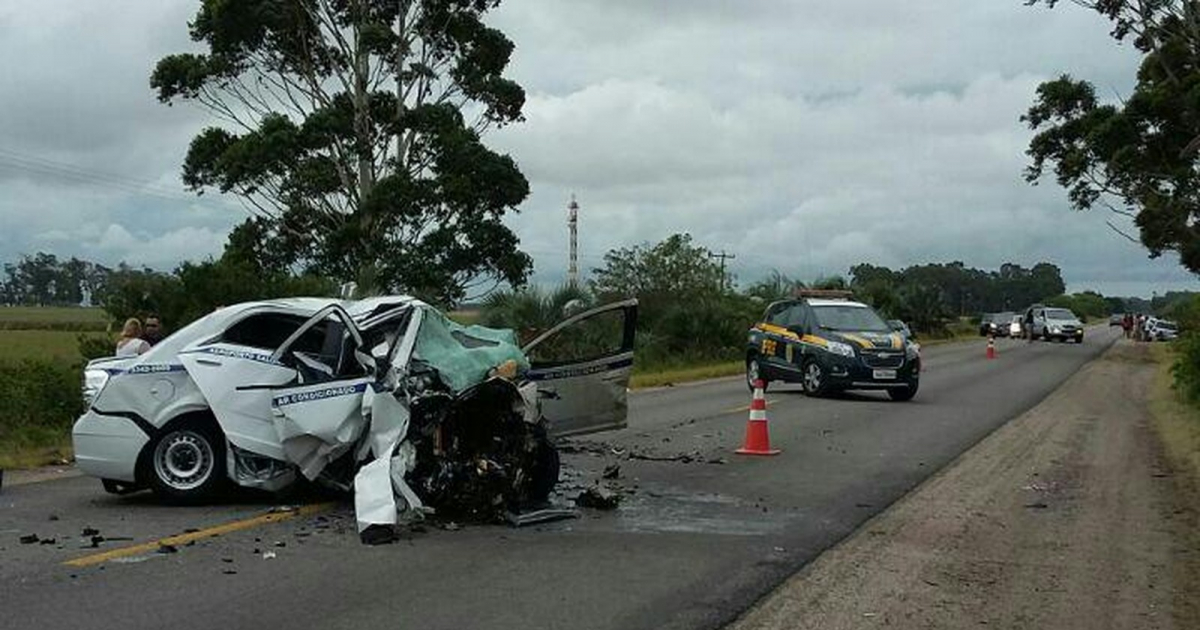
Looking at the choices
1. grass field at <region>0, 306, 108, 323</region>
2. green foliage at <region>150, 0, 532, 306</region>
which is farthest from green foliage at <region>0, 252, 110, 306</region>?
green foliage at <region>150, 0, 532, 306</region>

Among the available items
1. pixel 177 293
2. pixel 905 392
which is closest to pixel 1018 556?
pixel 905 392

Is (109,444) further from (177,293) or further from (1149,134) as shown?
(1149,134)

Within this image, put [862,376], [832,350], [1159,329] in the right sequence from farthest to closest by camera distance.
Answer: [1159,329] < [832,350] < [862,376]

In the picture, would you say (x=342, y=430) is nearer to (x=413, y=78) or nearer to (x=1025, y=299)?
(x=413, y=78)

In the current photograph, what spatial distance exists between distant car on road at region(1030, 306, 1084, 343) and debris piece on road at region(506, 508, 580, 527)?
57051mm

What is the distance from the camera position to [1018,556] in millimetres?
8062

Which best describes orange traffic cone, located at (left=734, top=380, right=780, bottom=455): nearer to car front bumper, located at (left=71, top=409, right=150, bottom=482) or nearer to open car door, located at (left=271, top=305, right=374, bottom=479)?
open car door, located at (left=271, top=305, right=374, bottom=479)

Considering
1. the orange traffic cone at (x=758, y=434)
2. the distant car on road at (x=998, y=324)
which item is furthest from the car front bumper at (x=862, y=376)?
the distant car on road at (x=998, y=324)

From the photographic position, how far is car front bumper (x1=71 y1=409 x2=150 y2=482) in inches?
367

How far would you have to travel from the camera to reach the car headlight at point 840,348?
2109 cm

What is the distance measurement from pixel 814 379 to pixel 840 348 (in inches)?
35.8

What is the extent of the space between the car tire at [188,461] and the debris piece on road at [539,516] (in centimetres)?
243

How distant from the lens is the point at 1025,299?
170 meters

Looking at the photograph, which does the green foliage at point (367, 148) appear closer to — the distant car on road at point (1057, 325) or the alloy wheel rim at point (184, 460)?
the alloy wheel rim at point (184, 460)
